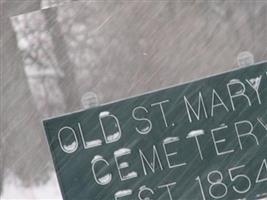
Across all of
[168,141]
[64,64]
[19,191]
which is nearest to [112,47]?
[64,64]

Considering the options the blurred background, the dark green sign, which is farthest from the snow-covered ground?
the blurred background

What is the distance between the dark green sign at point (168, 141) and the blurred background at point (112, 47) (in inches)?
2.4

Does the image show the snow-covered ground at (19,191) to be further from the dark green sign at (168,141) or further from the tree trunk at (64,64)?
the tree trunk at (64,64)

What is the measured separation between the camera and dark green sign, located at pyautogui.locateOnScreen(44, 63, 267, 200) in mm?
2990

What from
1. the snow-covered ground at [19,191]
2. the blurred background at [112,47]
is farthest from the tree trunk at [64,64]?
the snow-covered ground at [19,191]

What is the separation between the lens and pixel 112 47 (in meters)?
3.02

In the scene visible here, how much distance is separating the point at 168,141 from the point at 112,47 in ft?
1.53

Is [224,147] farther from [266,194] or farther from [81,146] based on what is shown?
[81,146]

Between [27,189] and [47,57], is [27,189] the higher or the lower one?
the lower one

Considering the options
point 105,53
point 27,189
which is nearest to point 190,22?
point 105,53

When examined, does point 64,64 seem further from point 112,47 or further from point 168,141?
point 168,141

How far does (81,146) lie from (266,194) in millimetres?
828

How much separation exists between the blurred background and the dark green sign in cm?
6

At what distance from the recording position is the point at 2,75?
3.04m
